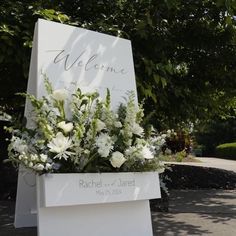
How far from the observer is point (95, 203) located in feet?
13.6

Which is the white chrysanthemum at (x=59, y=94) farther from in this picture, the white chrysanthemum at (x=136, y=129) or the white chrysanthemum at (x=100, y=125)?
the white chrysanthemum at (x=136, y=129)

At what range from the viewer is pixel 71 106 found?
14.6 ft

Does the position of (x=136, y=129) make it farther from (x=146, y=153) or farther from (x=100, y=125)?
(x=100, y=125)

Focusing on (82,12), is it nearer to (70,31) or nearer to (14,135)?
(70,31)

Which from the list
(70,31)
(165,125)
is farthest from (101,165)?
(165,125)

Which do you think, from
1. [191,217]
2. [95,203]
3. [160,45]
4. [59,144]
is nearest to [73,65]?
[59,144]

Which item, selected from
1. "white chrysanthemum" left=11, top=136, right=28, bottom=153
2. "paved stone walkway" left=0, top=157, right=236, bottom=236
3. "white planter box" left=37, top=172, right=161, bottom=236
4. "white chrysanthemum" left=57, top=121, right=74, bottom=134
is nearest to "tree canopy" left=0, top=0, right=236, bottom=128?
"white planter box" left=37, top=172, right=161, bottom=236

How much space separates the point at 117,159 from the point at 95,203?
436 millimetres

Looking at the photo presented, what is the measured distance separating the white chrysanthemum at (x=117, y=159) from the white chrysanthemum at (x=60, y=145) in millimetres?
425

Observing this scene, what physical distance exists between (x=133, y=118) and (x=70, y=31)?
1123 mm

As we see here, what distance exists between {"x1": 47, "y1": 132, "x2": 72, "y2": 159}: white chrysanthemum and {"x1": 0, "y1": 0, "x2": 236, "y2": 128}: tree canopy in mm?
1287

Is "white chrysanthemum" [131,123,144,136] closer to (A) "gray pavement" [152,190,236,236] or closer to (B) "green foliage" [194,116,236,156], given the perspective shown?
(A) "gray pavement" [152,190,236,236]

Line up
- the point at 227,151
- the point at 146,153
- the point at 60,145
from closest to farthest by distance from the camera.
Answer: the point at 60,145, the point at 146,153, the point at 227,151

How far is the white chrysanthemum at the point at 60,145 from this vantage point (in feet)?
13.3
